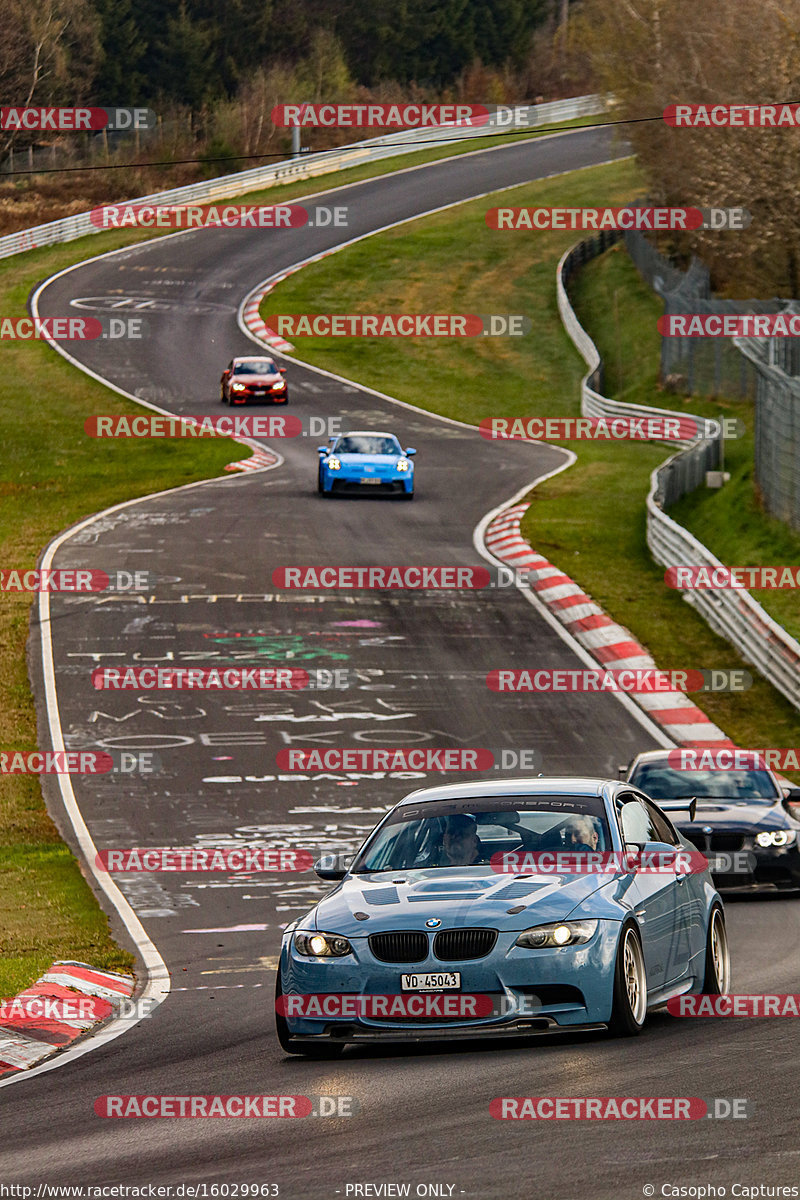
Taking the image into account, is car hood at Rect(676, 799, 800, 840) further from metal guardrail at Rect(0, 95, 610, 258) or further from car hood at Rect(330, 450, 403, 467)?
metal guardrail at Rect(0, 95, 610, 258)

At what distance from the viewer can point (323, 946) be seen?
9398mm

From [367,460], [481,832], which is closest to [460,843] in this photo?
[481,832]

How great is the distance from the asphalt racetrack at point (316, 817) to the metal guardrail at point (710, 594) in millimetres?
2616

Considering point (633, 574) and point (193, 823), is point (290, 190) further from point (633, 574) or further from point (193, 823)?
point (193, 823)

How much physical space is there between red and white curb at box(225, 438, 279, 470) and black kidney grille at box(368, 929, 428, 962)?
3358cm

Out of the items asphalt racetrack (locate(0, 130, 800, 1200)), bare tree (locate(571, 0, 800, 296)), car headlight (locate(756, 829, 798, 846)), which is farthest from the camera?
bare tree (locate(571, 0, 800, 296))

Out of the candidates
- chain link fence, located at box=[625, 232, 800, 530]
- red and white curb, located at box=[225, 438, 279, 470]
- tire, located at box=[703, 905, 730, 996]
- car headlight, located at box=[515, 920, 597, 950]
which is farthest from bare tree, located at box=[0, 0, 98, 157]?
car headlight, located at box=[515, 920, 597, 950]

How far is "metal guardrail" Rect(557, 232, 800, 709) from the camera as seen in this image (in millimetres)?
24484

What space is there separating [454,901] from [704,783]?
8.34 m

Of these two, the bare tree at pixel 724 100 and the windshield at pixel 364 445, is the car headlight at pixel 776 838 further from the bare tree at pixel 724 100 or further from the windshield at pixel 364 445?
the bare tree at pixel 724 100

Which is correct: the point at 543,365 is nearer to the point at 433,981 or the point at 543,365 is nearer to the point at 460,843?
the point at 460,843

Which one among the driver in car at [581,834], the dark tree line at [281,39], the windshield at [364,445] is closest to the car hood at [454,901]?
the driver in car at [581,834]

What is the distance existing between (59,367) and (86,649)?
31572 millimetres

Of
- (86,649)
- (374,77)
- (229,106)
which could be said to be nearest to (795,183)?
(86,649)
